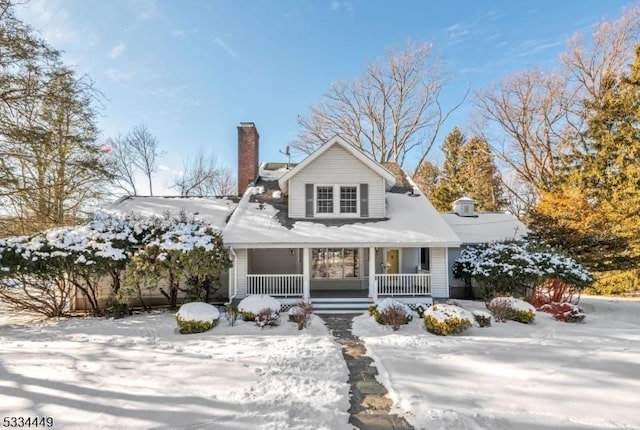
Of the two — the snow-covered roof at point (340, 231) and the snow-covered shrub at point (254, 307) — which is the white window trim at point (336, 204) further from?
the snow-covered shrub at point (254, 307)

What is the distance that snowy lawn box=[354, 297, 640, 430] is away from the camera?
14.6ft

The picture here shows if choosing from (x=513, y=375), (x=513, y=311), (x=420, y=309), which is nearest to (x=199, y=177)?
(x=420, y=309)

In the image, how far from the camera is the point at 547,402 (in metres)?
4.87

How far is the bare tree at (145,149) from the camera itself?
28.0 m

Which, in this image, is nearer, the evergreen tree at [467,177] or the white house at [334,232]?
the white house at [334,232]

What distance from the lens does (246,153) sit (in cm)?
1778

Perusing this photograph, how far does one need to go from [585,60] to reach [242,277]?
27385 millimetres

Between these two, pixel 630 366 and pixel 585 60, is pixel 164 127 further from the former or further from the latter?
pixel 585 60

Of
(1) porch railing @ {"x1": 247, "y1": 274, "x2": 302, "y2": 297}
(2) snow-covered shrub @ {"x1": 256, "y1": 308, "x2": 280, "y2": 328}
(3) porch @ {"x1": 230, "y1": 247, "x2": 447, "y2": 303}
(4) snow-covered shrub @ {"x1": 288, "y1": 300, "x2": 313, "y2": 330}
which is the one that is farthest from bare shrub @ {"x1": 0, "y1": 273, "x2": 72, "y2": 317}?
(4) snow-covered shrub @ {"x1": 288, "y1": 300, "x2": 313, "y2": 330}

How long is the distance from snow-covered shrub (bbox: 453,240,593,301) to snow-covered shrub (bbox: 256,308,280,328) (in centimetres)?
788

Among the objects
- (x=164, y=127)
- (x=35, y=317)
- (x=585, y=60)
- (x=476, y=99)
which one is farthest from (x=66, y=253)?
(x=585, y=60)

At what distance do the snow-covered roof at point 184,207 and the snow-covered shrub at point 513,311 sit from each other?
10112mm

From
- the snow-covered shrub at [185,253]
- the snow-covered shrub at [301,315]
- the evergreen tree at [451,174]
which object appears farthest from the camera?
the evergreen tree at [451,174]

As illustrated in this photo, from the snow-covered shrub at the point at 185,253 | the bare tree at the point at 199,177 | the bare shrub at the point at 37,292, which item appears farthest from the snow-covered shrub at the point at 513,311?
the bare tree at the point at 199,177
